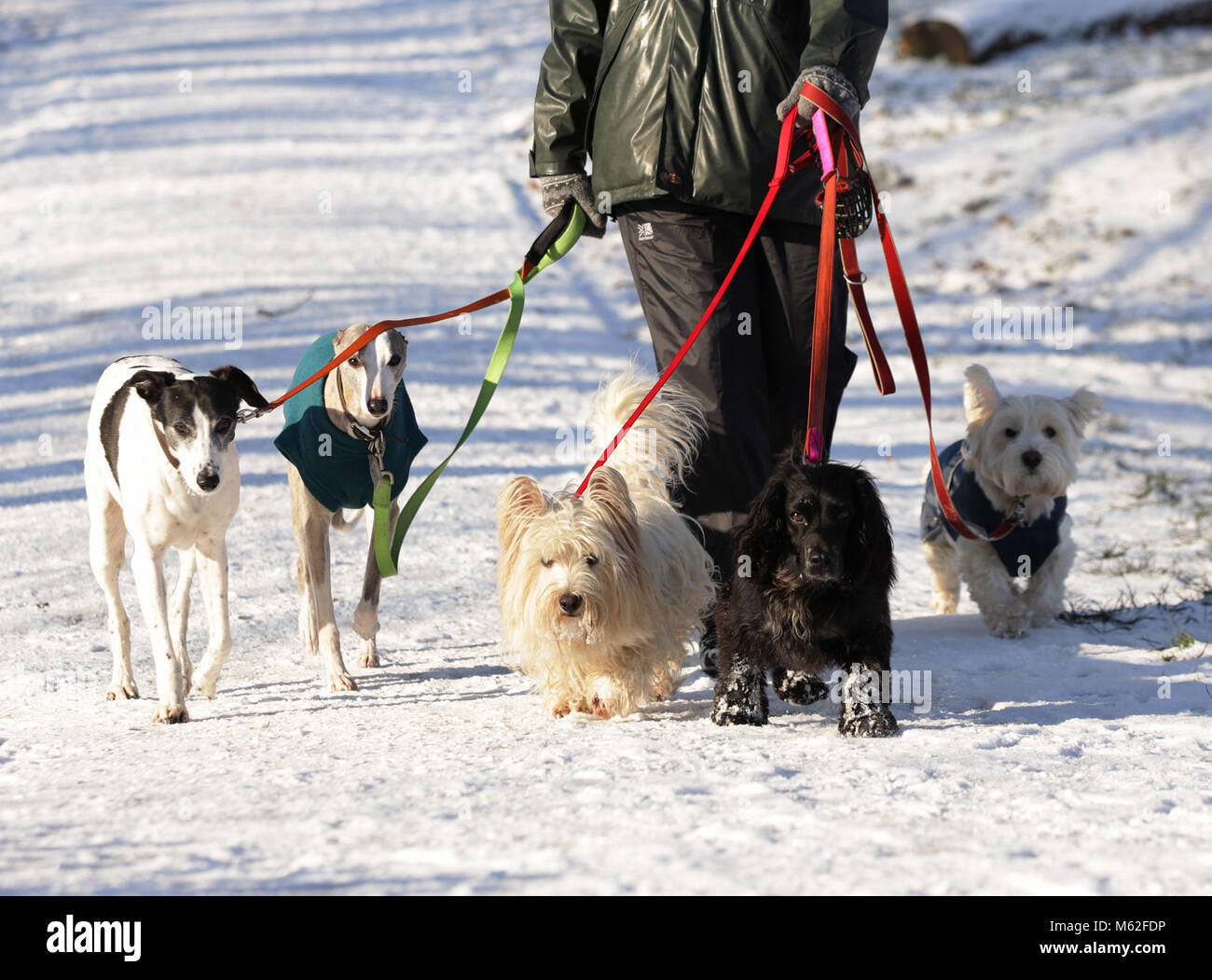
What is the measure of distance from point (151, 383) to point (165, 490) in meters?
0.40

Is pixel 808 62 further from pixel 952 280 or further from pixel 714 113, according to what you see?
pixel 952 280

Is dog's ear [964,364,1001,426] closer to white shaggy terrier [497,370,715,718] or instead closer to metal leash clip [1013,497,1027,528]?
→ metal leash clip [1013,497,1027,528]

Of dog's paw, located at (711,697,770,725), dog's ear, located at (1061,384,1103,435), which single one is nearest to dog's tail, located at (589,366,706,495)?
dog's paw, located at (711,697,770,725)

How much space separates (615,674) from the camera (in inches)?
171

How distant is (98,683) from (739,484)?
→ 263 centimetres

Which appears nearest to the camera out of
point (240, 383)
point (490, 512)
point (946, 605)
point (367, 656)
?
point (240, 383)

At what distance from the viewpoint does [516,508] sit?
4.41 m

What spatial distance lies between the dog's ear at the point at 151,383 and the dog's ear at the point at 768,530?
2202 millimetres

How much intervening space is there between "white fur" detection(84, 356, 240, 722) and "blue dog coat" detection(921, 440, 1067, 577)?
9.98 ft

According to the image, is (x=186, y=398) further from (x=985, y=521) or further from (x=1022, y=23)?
(x=1022, y=23)

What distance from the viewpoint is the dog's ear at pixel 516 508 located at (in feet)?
14.5

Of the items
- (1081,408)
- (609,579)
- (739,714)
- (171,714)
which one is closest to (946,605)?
(1081,408)

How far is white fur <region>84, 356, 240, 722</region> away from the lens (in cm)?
451

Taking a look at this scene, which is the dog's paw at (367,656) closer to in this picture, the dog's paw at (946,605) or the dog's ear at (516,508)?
the dog's ear at (516,508)
